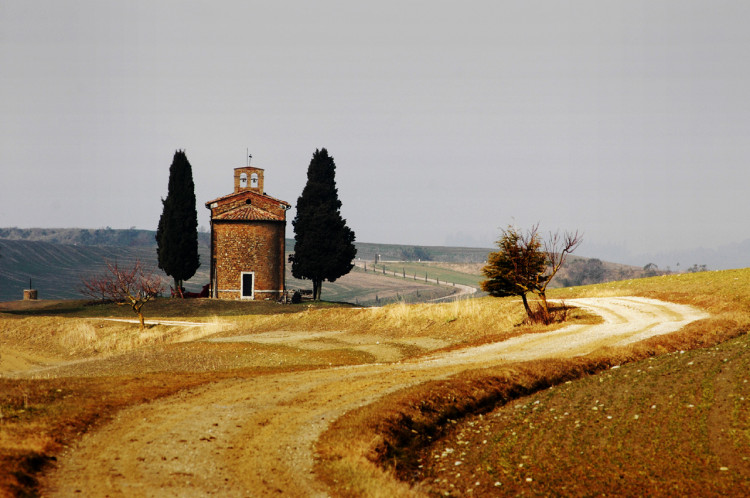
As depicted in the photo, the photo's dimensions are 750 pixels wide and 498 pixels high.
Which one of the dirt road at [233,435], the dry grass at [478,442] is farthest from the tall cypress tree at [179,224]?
the dry grass at [478,442]

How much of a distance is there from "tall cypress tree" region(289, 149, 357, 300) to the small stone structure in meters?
2.69

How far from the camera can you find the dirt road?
37.9 feet

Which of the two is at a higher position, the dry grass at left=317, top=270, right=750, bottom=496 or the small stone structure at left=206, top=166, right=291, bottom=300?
the small stone structure at left=206, top=166, right=291, bottom=300

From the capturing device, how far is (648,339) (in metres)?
26.3

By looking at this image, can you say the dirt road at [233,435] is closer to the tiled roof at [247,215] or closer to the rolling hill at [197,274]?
the tiled roof at [247,215]

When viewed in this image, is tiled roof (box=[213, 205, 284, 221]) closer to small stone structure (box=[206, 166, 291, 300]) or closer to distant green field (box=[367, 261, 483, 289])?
small stone structure (box=[206, 166, 291, 300])

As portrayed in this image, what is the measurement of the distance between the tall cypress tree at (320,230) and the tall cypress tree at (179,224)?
9.65 meters

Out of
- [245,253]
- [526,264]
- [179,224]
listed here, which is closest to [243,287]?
[245,253]

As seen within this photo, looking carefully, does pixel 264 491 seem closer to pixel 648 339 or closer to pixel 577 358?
pixel 577 358

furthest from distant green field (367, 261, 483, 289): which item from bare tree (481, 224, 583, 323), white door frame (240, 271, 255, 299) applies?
bare tree (481, 224, 583, 323)

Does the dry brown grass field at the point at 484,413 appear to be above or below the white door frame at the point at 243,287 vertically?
below

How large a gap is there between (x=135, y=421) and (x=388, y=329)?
21981mm

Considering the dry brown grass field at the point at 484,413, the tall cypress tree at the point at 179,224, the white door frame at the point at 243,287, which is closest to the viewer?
the dry brown grass field at the point at 484,413

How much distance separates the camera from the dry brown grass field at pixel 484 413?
41.6ft
